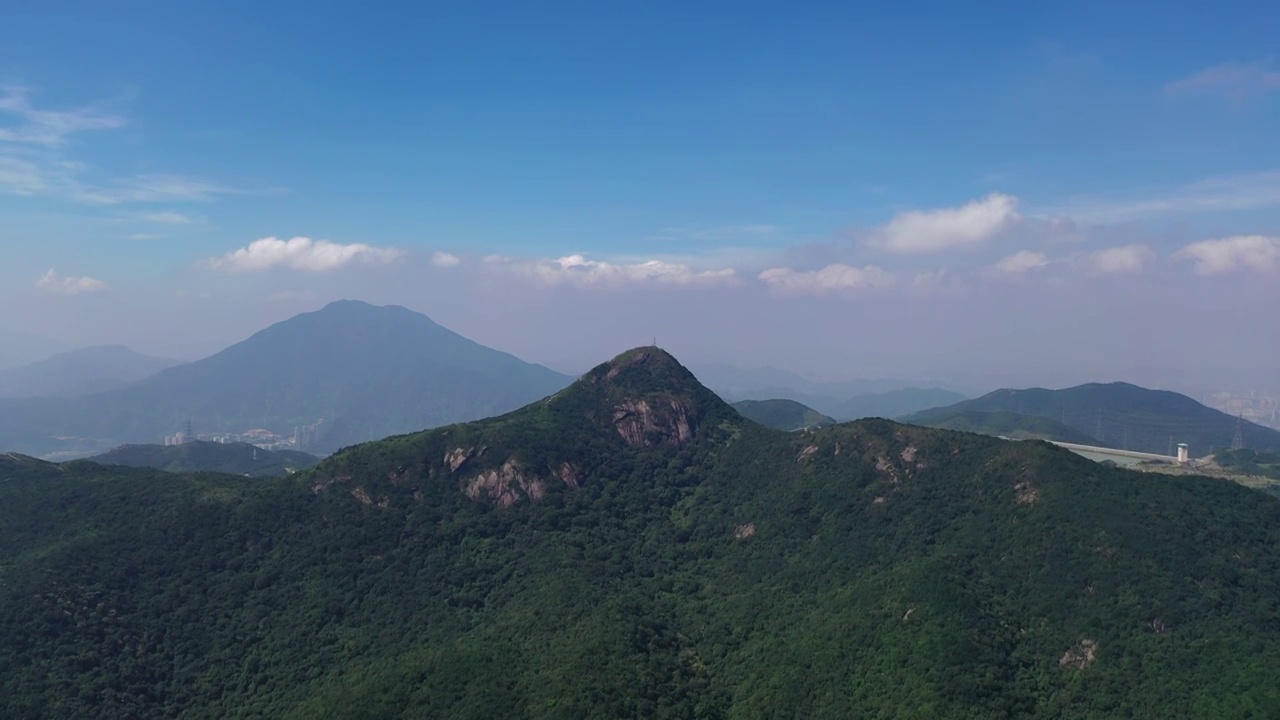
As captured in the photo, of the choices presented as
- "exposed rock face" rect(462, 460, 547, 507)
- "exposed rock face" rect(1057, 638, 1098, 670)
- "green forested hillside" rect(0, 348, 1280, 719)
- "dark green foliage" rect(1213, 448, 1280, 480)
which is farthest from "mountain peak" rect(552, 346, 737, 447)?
"dark green foliage" rect(1213, 448, 1280, 480)

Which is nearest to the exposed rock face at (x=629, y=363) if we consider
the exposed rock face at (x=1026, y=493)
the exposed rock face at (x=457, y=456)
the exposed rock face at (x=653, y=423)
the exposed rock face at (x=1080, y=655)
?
the exposed rock face at (x=653, y=423)

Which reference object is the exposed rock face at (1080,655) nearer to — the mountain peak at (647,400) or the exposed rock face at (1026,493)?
the exposed rock face at (1026,493)

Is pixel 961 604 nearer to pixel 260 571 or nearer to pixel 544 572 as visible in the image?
pixel 544 572

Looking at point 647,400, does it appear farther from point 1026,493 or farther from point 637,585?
point 1026,493

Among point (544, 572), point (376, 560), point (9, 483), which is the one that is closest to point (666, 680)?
point (544, 572)

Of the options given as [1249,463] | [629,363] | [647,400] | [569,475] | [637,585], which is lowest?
[637,585]

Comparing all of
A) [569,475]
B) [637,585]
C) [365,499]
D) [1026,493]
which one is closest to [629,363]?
[569,475]
